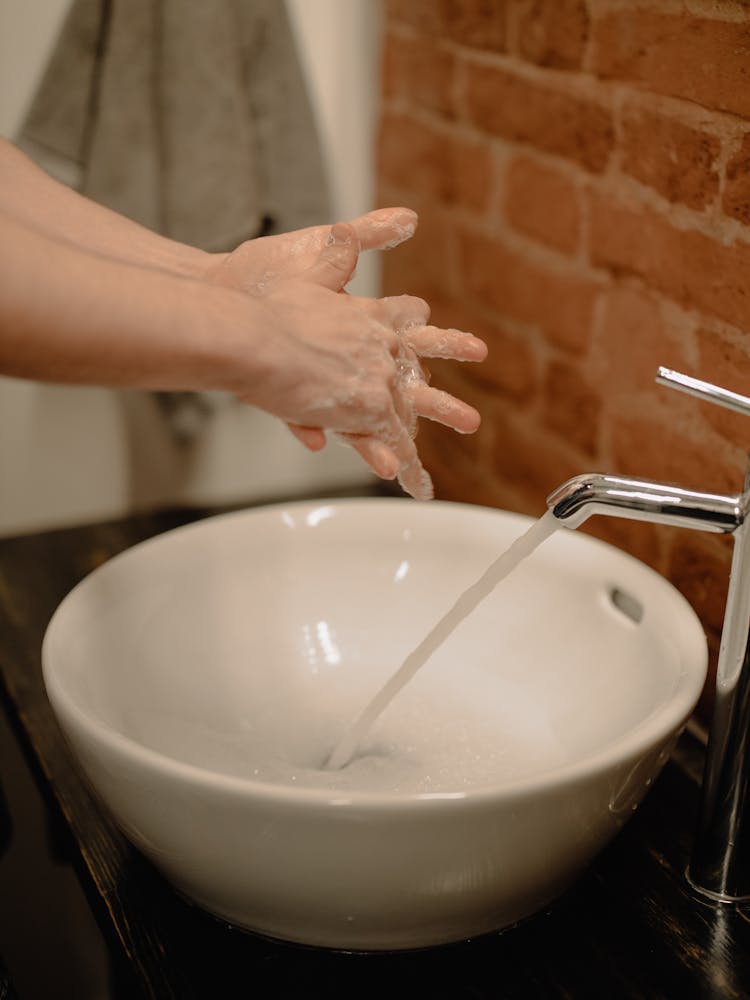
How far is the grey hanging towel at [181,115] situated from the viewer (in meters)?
1.35

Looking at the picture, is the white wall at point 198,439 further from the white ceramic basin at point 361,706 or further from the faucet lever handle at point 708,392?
the faucet lever handle at point 708,392

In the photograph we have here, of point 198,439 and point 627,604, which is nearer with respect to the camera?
point 627,604

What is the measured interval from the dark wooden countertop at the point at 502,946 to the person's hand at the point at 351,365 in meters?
0.36

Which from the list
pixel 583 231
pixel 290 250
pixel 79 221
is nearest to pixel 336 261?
pixel 290 250

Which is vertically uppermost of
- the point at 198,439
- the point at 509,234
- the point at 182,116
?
the point at 182,116

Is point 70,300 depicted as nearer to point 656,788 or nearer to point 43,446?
point 656,788

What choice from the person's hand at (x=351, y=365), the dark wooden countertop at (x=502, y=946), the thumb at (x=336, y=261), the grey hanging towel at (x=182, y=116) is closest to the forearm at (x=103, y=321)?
the person's hand at (x=351, y=365)

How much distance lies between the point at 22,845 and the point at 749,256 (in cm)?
81

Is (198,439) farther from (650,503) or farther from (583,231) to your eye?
(650,503)

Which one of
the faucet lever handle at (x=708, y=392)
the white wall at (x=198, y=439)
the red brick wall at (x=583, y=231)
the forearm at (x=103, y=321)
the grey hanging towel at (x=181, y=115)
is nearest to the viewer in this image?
the forearm at (x=103, y=321)

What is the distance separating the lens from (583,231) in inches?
48.3

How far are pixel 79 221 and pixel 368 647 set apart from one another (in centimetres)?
50

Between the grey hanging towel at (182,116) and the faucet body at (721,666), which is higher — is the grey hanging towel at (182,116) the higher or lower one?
the higher one

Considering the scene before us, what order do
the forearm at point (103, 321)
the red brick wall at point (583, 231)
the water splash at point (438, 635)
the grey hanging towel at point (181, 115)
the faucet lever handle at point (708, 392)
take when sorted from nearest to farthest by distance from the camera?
the forearm at point (103, 321) → the faucet lever handle at point (708, 392) → the water splash at point (438, 635) → the red brick wall at point (583, 231) → the grey hanging towel at point (181, 115)
